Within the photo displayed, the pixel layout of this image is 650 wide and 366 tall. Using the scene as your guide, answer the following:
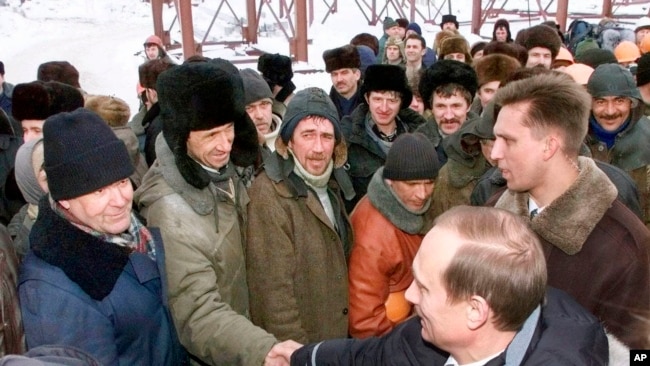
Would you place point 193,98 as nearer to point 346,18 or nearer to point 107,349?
point 107,349

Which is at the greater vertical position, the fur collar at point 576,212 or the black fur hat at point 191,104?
the black fur hat at point 191,104

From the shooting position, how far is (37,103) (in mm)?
3564

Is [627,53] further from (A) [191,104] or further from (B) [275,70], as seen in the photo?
(A) [191,104]

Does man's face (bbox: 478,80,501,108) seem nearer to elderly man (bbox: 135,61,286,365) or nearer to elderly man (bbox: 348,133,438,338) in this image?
elderly man (bbox: 348,133,438,338)

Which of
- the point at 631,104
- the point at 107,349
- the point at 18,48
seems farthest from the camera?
the point at 18,48

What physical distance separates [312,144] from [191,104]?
0.65 meters

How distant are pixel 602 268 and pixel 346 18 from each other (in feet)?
60.3

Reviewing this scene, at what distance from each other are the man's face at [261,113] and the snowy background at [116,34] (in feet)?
23.4

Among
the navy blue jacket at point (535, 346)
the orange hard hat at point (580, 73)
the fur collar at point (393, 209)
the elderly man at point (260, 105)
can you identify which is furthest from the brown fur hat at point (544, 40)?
the navy blue jacket at point (535, 346)

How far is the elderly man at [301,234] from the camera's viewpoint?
254 centimetres

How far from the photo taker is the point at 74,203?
1.94 metres

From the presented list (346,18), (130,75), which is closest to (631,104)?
(130,75)

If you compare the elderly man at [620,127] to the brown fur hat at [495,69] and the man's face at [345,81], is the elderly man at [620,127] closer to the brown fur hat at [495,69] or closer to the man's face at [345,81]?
the brown fur hat at [495,69]

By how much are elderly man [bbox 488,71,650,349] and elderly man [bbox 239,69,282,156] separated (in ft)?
6.66
